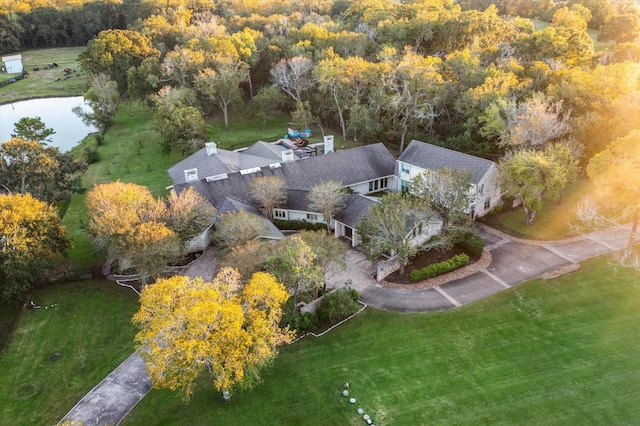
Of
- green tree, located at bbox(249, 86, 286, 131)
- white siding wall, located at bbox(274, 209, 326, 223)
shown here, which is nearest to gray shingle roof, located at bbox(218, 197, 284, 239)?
white siding wall, located at bbox(274, 209, 326, 223)

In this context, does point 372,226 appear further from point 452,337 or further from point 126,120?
point 126,120

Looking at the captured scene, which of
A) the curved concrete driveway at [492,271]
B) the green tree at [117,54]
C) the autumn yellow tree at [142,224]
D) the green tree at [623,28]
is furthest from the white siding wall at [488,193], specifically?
the green tree at [117,54]

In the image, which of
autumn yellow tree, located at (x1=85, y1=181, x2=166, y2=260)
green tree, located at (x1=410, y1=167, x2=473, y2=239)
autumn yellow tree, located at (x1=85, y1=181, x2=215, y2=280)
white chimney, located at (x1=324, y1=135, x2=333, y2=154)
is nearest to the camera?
autumn yellow tree, located at (x1=85, y1=181, x2=215, y2=280)

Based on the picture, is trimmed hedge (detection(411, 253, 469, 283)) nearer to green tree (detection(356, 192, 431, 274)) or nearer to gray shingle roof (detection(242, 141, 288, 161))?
green tree (detection(356, 192, 431, 274))

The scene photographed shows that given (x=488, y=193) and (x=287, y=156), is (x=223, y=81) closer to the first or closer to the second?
(x=287, y=156)

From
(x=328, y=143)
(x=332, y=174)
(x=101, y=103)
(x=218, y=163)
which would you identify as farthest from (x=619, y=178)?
(x=101, y=103)

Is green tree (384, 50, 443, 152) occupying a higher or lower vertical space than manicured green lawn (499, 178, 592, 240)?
higher

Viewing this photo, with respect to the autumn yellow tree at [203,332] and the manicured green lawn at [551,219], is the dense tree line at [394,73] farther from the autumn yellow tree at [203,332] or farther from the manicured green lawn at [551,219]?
the autumn yellow tree at [203,332]

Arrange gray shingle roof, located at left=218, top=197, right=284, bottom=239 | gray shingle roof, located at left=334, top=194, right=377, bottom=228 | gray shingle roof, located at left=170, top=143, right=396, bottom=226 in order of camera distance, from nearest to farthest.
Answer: gray shingle roof, located at left=334, top=194, right=377, bottom=228
gray shingle roof, located at left=218, top=197, right=284, bottom=239
gray shingle roof, located at left=170, top=143, right=396, bottom=226

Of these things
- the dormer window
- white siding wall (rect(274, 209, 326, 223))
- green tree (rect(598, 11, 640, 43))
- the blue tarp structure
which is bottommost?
white siding wall (rect(274, 209, 326, 223))
